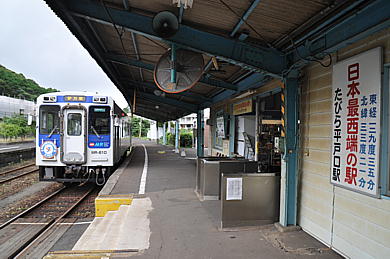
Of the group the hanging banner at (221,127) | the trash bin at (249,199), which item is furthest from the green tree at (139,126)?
the trash bin at (249,199)

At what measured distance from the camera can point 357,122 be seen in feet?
10.9

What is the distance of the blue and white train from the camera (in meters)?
8.09

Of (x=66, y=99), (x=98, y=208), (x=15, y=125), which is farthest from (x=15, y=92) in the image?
(x=98, y=208)

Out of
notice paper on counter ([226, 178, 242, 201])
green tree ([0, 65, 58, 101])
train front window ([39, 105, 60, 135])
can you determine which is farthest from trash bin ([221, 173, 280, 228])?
green tree ([0, 65, 58, 101])

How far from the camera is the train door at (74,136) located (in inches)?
320

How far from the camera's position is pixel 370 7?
2.92 metres

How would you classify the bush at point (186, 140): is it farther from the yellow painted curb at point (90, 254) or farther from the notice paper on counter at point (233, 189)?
the yellow painted curb at point (90, 254)

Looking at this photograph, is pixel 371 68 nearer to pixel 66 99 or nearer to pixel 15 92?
pixel 66 99

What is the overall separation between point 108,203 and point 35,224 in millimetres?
1814

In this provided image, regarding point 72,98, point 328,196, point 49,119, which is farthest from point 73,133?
point 328,196

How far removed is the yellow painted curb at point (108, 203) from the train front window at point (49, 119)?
3.37 m

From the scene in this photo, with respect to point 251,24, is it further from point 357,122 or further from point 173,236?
point 173,236

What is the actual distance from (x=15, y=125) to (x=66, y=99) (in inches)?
1041

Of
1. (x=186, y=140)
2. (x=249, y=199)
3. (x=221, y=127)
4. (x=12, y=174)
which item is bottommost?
(x=12, y=174)
